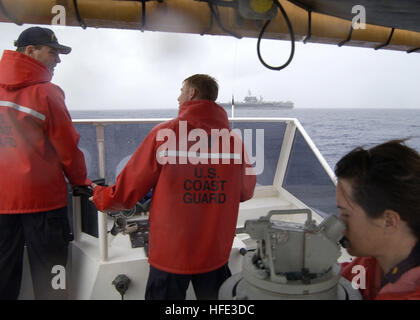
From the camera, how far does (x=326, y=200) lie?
9.72 feet

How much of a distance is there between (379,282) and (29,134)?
1541 millimetres

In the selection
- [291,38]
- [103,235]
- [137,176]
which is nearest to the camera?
[291,38]

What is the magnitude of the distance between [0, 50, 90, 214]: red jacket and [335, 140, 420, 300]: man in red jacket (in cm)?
131

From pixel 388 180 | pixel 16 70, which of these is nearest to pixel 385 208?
pixel 388 180

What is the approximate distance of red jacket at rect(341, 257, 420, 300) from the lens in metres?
0.70

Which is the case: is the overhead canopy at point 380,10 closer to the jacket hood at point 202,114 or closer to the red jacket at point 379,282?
the jacket hood at point 202,114

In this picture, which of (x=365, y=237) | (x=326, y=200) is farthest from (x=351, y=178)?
(x=326, y=200)

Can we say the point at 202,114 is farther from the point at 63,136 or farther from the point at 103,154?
the point at 103,154

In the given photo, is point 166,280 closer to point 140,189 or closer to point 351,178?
point 140,189

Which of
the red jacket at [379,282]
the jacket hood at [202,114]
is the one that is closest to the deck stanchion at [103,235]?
the jacket hood at [202,114]

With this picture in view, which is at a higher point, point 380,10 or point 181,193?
point 380,10

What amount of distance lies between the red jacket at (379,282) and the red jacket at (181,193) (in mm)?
580

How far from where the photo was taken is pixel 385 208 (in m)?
0.78

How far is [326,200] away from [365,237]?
224 cm
